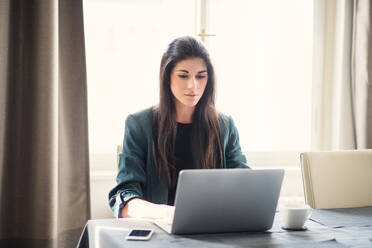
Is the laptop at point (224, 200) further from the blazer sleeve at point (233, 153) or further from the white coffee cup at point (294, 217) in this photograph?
the blazer sleeve at point (233, 153)

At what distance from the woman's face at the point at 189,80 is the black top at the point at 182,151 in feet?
0.33

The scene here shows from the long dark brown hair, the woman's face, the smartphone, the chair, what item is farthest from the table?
the woman's face

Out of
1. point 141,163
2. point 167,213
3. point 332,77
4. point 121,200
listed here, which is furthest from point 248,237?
point 332,77

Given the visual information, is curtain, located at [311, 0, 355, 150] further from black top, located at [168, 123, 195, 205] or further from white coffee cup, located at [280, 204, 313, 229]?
white coffee cup, located at [280, 204, 313, 229]

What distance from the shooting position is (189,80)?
1.85 metres

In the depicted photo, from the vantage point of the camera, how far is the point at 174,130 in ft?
6.19

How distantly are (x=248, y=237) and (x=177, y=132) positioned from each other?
2.41 ft

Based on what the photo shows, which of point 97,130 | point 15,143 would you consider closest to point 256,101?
point 97,130

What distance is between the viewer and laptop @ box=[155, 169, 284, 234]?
118 centimetres

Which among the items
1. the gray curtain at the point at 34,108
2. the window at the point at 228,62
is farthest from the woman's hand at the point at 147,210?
the window at the point at 228,62

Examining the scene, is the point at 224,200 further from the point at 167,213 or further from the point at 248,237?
the point at 167,213

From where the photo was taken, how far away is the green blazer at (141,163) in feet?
5.49

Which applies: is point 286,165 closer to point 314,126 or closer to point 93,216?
point 314,126

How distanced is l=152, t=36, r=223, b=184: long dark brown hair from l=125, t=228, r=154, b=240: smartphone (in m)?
0.55
